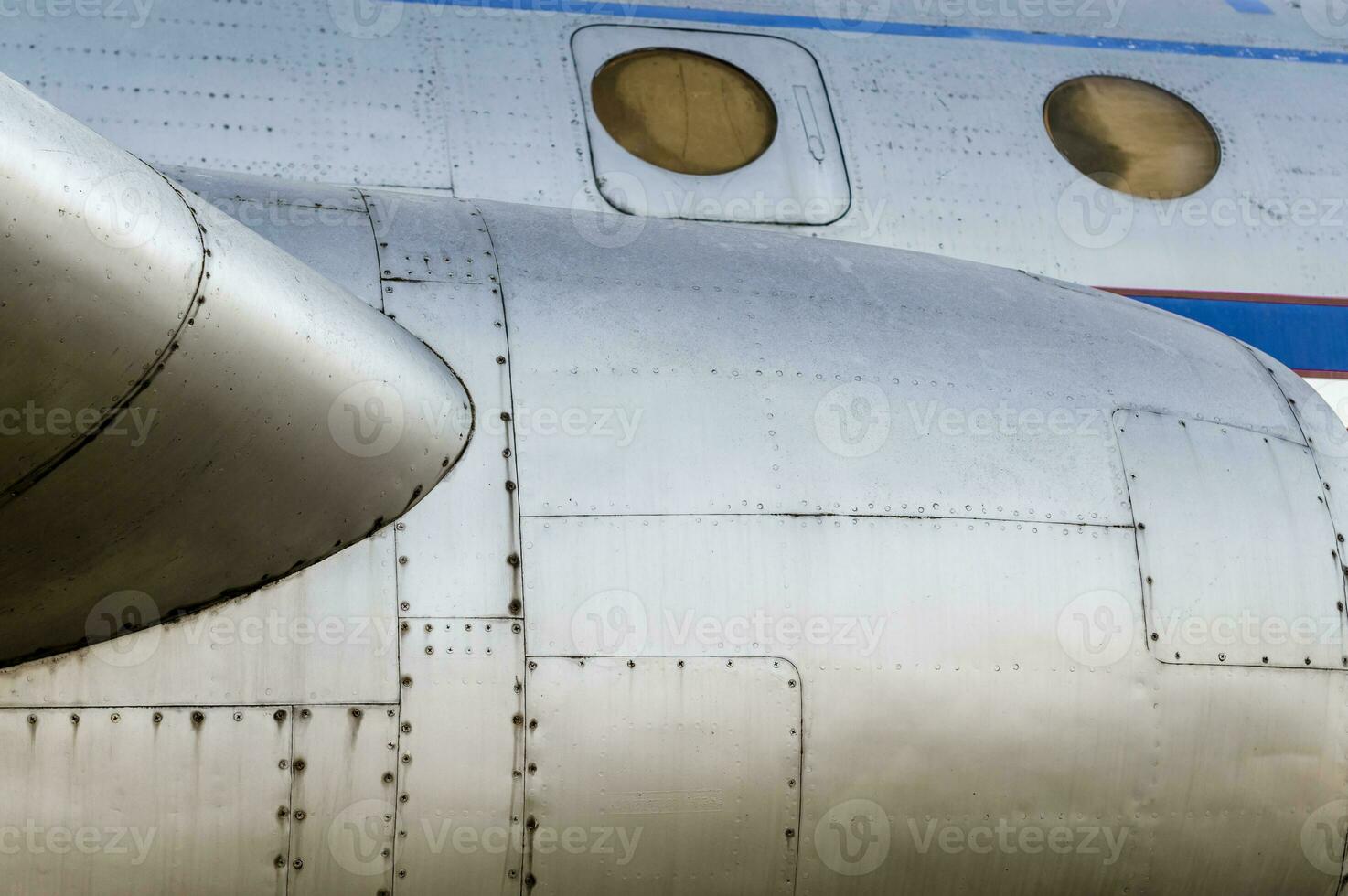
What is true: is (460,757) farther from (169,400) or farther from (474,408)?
(169,400)

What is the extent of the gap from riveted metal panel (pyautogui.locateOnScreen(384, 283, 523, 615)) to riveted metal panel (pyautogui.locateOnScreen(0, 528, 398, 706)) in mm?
104

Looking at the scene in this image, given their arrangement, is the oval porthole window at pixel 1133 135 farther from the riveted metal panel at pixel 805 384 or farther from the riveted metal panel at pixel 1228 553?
the riveted metal panel at pixel 1228 553

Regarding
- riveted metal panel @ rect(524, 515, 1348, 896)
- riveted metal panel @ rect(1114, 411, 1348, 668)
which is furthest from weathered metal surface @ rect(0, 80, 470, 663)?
Answer: riveted metal panel @ rect(1114, 411, 1348, 668)

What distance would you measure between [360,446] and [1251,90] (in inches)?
218

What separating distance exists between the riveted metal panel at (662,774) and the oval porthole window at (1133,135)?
3.82 meters

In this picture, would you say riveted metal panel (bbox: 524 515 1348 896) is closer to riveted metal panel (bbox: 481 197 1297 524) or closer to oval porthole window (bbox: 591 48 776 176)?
riveted metal panel (bbox: 481 197 1297 524)

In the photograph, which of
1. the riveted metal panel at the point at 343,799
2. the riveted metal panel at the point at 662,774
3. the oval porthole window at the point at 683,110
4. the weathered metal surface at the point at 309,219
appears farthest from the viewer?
the oval porthole window at the point at 683,110

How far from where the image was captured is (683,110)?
6.53 meters

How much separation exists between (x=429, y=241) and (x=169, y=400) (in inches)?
57.4

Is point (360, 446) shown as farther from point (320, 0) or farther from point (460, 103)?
point (320, 0)

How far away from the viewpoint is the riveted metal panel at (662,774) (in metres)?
4.18

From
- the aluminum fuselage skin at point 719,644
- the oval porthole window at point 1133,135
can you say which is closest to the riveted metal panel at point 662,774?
the aluminum fuselage skin at point 719,644

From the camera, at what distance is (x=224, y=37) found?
616 cm

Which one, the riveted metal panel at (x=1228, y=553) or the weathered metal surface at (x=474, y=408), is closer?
the weathered metal surface at (x=474, y=408)
